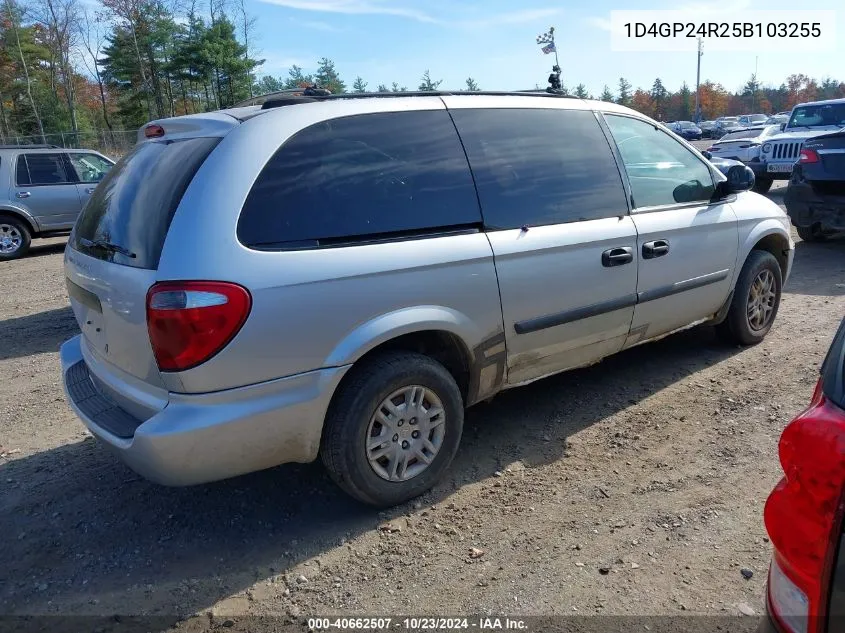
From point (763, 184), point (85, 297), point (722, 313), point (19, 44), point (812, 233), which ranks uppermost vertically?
point (19, 44)

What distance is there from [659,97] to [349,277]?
100085 mm

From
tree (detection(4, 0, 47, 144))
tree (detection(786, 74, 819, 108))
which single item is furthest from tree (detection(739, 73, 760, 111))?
tree (detection(4, 0, 47, 144))

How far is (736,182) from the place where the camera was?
14.9ft

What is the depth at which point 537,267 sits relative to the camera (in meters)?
3.42

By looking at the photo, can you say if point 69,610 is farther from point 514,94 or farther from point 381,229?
point 514,94

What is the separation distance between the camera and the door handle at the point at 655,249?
3.94m

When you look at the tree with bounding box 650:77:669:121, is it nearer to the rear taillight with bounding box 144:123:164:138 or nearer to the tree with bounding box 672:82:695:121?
the tree with bounding box 672:82:695:121

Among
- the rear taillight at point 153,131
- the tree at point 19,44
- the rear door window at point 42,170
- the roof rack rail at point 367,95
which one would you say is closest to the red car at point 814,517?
the roof rack rail at point 367,95

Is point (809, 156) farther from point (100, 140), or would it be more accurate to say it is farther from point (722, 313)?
point (100, 140)

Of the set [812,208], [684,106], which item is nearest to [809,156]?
[812,208]

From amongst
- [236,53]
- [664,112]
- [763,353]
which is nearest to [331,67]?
[236,53]

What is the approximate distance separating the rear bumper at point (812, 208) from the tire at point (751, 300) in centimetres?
350

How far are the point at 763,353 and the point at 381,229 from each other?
340 centimetres

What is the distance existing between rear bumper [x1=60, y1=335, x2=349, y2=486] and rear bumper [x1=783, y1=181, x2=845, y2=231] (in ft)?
24.1
